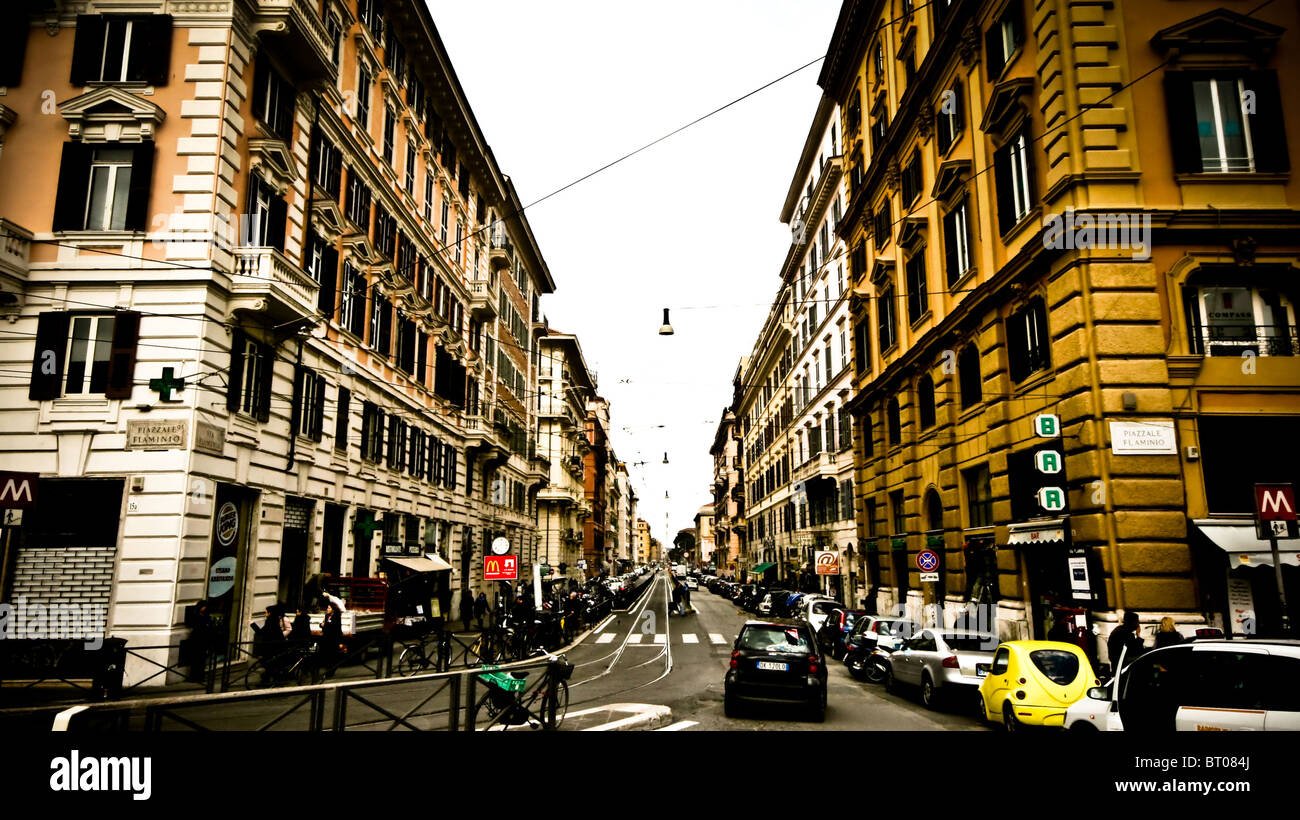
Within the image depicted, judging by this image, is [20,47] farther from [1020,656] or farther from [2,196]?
[1020,656]

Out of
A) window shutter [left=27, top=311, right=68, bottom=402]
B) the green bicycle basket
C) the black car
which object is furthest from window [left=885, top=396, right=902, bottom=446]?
window shutter [left=27, top=311, right=68, bottom=402]

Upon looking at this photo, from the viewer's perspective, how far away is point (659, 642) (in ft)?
88.6

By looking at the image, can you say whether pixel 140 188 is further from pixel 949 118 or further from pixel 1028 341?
pixel 949 118

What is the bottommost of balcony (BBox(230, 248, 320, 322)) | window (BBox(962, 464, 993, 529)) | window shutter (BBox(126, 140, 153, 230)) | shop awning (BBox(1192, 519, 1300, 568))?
shop awning (BBox(1192, 519, 1300, 568))

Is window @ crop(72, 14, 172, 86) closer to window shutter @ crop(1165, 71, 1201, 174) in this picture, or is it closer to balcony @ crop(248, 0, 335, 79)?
balcony @ crop(248, 0, 335, 79)

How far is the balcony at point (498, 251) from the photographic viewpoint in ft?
141

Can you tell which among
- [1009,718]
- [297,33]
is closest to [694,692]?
[1009,718]

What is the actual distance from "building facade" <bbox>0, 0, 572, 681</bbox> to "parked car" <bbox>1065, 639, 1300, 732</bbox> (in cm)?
1599

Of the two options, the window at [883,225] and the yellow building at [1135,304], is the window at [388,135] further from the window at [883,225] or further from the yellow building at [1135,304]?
the yellow building at [1135,304]

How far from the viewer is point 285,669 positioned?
1532cm

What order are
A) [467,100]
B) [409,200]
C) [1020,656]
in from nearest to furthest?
[1020,656] → [409,200] → [467,100]

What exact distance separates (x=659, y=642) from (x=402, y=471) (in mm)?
11293

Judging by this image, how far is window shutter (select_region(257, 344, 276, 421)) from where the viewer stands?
18.4 metres
